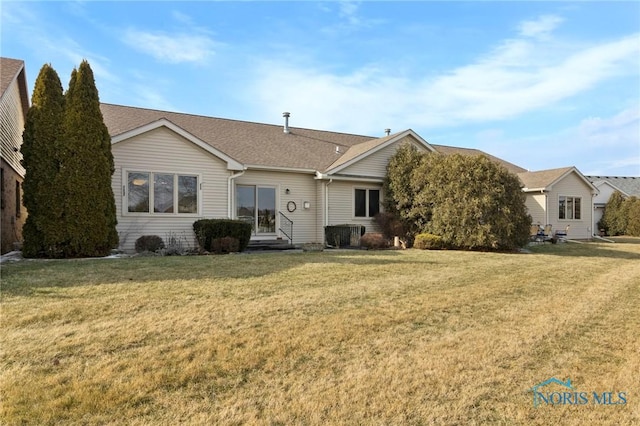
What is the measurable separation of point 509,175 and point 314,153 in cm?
810

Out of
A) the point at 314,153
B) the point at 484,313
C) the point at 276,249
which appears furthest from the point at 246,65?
the point at 484,313

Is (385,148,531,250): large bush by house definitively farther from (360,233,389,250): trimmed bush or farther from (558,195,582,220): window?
(558,195,582,220): window

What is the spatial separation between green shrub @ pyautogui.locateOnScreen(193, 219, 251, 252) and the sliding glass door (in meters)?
2.78

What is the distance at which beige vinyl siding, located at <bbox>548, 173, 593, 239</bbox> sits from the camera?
2373cm

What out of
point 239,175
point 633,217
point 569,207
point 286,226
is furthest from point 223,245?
point 633,217

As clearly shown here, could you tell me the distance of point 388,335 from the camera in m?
4.76

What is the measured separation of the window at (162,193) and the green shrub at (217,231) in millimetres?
1295

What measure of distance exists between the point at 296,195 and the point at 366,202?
3.16 metres

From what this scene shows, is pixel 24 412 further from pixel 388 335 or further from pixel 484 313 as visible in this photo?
pixel 484 313

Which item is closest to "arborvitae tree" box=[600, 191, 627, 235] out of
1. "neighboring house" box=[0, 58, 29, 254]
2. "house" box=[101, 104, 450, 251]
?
"house" box=[101, 104, 450, 251]

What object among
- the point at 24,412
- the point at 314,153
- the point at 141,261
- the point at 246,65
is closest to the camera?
the point at 24,412

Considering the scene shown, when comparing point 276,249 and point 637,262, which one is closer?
point 637,262

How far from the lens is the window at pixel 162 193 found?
43.6 ft

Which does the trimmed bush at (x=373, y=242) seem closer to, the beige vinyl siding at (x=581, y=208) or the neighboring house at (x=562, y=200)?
the neighboring house at (x=562, y=200)
